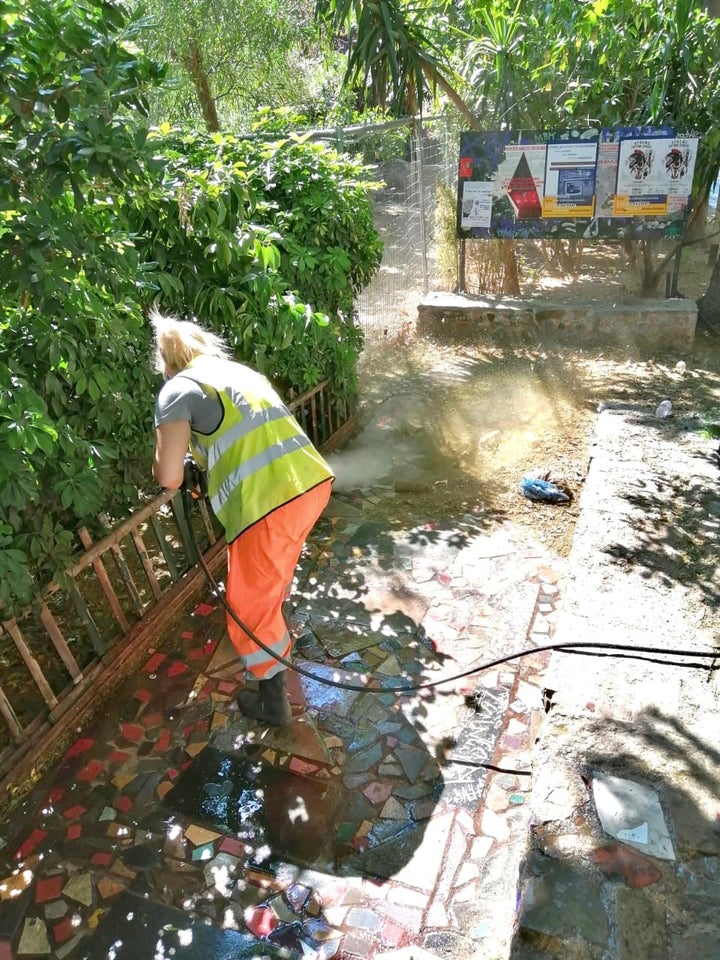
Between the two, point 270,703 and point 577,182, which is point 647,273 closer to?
point 577,182

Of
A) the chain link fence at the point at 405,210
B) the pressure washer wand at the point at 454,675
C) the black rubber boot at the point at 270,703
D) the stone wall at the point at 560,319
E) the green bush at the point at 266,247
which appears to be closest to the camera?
the pressure washer wand at the point at 454,675

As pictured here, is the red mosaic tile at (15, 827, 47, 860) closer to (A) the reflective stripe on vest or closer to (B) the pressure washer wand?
(B) the pressure washer wand

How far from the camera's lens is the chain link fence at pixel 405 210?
24.2 feet

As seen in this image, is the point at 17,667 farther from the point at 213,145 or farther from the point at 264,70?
the point at 264,70

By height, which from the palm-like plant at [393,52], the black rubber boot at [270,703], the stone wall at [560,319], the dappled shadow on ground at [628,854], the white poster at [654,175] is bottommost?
the stone wall at [560,319]

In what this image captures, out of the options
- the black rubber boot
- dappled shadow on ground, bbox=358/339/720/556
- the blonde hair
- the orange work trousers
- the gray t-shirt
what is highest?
the blonde hair

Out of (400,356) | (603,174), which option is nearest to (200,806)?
(400,356)

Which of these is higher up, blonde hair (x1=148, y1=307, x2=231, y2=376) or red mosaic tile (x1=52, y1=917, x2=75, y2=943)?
blonde hair (x1=148, y1=307, x2=231, y2=376)

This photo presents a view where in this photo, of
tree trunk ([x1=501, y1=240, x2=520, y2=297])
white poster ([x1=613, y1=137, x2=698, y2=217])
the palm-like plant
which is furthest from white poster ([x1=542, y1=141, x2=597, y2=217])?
the palm-like plant

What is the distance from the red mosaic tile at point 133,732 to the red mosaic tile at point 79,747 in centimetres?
15

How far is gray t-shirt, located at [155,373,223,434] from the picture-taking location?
2689 millimetres

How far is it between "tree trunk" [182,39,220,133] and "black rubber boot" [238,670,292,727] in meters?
11.0

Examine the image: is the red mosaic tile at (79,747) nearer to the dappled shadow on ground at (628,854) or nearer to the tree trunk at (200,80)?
the dappled shadow on ground at (628,854)

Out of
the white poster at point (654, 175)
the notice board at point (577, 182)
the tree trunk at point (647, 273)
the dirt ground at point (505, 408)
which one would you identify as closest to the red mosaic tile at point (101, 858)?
the dirt ground at point (505, 408)
